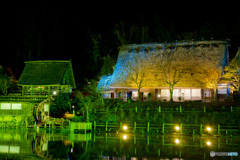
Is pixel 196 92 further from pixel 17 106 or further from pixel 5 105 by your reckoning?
pixel 5 105

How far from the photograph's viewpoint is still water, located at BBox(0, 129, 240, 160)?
18188 millimetres

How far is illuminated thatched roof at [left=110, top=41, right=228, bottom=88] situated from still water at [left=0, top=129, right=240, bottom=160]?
1402 cm

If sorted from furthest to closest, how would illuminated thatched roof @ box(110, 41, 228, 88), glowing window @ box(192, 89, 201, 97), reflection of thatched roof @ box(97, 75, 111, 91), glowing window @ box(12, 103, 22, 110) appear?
reflection of thatched roof @ box(97, 75, 111, 91) → glowing window @ box(192, 89, 201, 97) → illuminated thatched roof @ box(110, 41, 228, 88) → glowing window @ box(12, 103, 22, 110)

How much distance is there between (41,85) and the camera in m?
40.1

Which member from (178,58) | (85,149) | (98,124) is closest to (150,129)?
(98,124)

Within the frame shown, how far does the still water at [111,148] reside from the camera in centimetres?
1819

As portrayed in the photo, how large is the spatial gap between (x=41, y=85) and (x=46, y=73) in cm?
223

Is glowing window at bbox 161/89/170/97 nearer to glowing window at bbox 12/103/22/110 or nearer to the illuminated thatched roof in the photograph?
the illuminated thatched roof

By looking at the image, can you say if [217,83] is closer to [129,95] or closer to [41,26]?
[129,95]

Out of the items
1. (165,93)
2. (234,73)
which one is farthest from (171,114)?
(234,73)

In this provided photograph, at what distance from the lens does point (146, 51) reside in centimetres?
4328

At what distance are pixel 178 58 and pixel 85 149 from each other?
24021 mm

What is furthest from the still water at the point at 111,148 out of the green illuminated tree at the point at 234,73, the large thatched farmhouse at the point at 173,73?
the large thatched farmhouse at the point at 173,73

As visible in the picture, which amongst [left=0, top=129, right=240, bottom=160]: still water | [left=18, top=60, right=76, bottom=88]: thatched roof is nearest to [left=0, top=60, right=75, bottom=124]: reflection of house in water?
[left=18, top=60, right=76, bottom=88]: thatched roof
